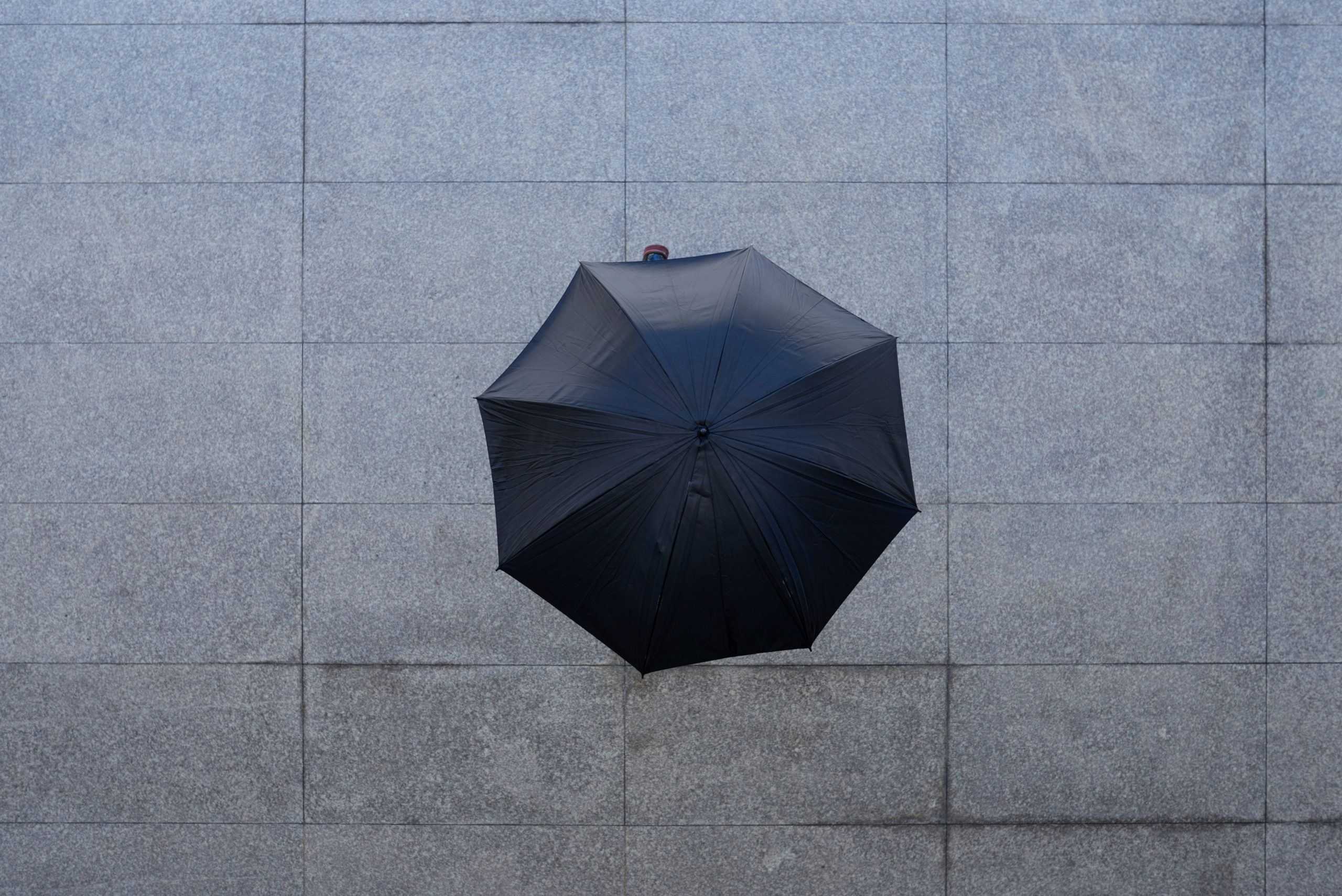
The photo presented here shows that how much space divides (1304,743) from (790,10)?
522cm

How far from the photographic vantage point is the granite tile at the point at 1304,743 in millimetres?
4984

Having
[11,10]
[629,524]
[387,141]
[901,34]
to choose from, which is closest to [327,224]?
[387,141]

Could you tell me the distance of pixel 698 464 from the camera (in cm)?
330

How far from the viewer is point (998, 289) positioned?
198 inches

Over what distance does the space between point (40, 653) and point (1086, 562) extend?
19.9 feet

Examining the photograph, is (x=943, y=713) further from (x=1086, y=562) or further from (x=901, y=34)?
(x=901, y=34)

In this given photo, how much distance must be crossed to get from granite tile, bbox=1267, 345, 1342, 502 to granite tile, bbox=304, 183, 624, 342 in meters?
3.96

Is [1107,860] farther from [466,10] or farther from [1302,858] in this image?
[466,10]

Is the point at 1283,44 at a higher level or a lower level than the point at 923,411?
higher

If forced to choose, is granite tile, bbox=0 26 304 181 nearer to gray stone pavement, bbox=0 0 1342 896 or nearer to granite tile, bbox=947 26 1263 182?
gray stone pavement, bbox=0 0 1342 896

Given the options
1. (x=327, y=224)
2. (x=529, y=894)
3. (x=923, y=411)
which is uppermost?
(x=327, y=224)

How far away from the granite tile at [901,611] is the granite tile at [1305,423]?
2022 millimetres

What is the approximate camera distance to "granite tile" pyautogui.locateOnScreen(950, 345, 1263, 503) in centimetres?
499

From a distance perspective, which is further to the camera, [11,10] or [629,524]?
[11,10]
